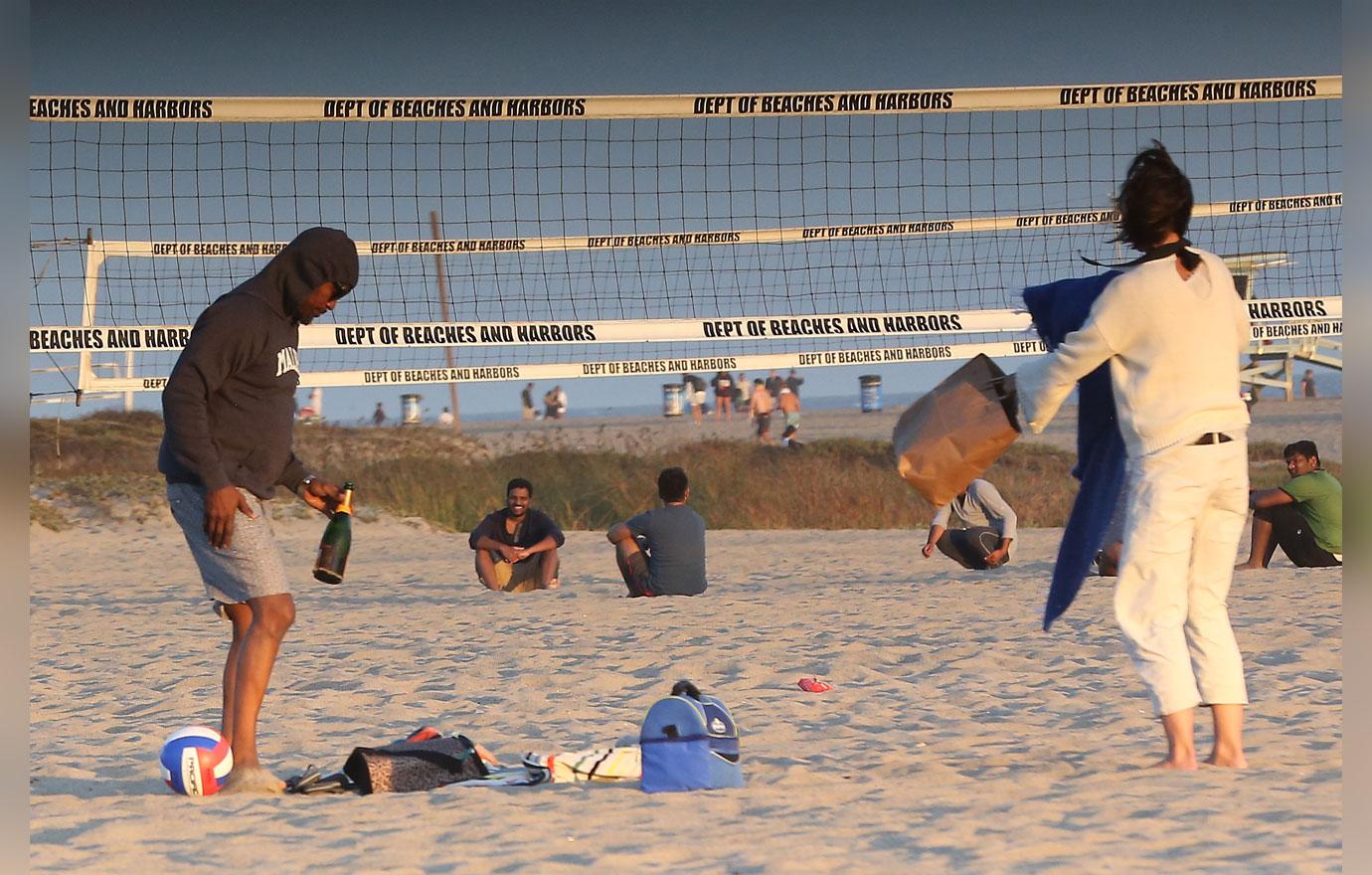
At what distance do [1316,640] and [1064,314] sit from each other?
9.07 ft

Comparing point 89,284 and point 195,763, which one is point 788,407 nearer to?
point 89,284

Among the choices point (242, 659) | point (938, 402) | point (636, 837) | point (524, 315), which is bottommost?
point (636, 837)

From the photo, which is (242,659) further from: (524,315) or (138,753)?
(524,315)

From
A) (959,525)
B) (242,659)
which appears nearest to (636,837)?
(242,659)

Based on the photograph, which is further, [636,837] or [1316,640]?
[1316,640]

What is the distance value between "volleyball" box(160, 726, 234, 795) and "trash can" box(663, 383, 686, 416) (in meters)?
38.3

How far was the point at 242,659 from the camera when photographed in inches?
153

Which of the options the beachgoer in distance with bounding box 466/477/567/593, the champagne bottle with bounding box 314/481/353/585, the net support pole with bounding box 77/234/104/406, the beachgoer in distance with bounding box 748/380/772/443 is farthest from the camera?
the beachgoer in distance with bounding box 748/380/772/443

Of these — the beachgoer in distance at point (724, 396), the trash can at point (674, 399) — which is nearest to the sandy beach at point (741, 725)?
the beachgoer in distance at point (724, 396)

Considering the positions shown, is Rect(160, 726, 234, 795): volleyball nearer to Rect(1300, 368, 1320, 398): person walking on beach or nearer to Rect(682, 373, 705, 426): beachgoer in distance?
Rect(682, 373, 705, 426): beachgoer in distance

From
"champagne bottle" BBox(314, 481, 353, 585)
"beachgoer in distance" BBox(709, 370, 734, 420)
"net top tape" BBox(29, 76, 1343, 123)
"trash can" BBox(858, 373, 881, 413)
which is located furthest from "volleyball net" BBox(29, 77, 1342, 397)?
"trash can" BBox(858, 373, 881, 413)

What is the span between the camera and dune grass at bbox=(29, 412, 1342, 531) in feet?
49.0

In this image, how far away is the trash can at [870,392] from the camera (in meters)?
41.1

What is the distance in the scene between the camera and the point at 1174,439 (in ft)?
11.9
